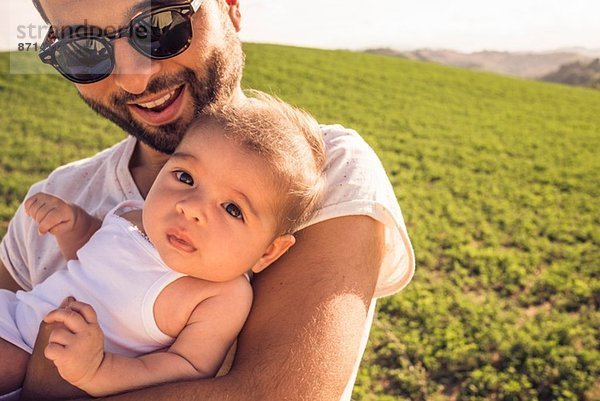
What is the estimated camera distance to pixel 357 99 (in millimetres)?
18812

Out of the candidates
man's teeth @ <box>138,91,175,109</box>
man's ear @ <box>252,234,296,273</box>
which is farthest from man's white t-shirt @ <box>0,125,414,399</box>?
man's teeth @ <box>138,91,175,109</box>

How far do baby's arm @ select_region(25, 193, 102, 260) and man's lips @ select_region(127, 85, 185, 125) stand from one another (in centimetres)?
50

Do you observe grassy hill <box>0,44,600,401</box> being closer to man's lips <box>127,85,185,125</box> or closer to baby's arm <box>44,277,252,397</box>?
man's lips <box>127,85,185,125</box>

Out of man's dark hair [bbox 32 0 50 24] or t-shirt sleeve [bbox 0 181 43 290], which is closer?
man's dark hair [bbox 32 0 50 24]

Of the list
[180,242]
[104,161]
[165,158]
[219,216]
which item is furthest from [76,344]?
[104,161]

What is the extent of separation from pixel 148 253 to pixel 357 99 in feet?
56.4

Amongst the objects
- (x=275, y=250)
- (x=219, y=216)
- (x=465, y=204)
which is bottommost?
Result: (x=465, y=204)

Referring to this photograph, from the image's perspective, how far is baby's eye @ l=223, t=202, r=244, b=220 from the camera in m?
1.98

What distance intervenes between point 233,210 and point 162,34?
0.86 metres

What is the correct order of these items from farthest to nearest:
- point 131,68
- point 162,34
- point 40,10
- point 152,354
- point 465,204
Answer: point 465,204 → point 40,10 → point 131,68 → point 162,34 → point 152,354

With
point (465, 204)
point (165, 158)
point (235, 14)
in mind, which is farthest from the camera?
point (465, 204)

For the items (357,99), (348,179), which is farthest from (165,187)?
(357,99)

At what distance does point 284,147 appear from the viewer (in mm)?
1990

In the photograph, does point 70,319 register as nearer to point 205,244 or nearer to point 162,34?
point 205,244
